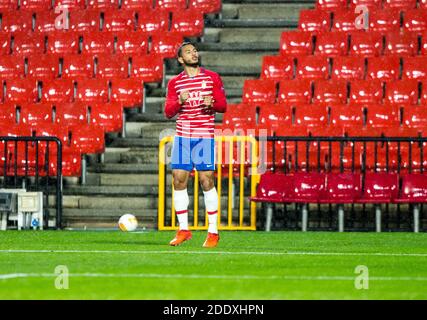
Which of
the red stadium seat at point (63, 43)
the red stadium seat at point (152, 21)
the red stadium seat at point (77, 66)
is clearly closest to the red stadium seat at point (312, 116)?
the red stadium seat at point (152, 21)

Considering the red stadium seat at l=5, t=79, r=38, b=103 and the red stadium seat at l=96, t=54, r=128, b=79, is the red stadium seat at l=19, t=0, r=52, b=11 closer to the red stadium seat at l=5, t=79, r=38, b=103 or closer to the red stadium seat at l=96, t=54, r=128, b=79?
the red stadium seat at l=96, t=54, r=128, b=79

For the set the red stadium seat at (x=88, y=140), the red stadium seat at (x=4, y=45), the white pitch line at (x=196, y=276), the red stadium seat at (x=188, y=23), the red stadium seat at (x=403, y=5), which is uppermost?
the red stadium seat at (x=403, y=5)

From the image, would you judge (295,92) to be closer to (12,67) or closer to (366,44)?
(366,44)

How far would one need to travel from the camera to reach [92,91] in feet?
64.4

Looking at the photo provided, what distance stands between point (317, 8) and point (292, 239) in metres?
7.88

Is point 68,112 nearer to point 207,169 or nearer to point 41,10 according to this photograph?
point 41,10

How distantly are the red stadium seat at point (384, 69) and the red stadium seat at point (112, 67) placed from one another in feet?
13.5

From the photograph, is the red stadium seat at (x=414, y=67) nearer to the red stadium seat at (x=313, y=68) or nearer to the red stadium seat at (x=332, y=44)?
the red stadium seat at (x=332, y=44)

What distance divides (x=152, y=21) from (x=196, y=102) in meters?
9.70

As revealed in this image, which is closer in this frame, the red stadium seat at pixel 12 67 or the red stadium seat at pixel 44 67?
the red stadium seat at pixel 44 67

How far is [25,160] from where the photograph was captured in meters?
17.2

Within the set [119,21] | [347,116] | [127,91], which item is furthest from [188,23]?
[347,116]

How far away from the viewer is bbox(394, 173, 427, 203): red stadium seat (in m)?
15.8

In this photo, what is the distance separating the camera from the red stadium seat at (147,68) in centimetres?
1977
